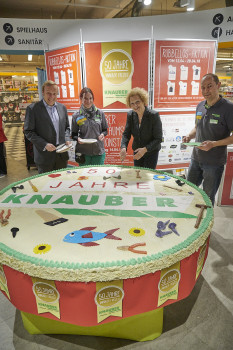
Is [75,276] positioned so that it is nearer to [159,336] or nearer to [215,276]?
[159,336]

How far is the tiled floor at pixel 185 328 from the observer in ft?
5.57

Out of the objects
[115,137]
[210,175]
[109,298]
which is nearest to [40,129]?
[115,137]

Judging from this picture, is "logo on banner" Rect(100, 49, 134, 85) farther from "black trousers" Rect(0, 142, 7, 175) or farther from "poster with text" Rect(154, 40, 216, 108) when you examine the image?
"black trousers" Rect(0, 142, 7, 175)

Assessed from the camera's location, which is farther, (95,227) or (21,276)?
(95,227)

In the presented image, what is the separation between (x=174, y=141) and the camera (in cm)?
459

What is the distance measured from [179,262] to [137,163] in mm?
1860

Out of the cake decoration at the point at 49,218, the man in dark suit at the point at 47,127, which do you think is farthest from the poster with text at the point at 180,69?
the cake decoration at the point at 49,218

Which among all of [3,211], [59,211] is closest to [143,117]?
[59,211]

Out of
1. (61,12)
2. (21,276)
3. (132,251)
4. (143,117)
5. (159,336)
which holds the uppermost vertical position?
(61,12)

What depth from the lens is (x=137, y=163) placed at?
3.06m

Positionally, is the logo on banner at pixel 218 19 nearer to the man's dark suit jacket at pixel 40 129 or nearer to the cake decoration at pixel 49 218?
the man's dark suit jacket at pixel 40 129

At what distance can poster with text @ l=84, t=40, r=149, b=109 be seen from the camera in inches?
162

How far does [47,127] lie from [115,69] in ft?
6.29

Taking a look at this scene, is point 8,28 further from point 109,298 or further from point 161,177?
point 109,298
